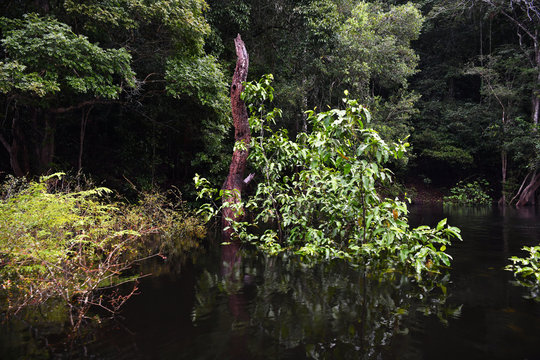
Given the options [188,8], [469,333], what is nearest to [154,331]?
[469,333]

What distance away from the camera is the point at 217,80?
9727 mm

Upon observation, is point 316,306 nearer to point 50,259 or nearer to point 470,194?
point 50,259

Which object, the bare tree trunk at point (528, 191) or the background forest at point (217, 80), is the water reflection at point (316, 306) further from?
the bare tree trunk at point (528, 191)

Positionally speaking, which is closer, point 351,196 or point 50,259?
point 50,259

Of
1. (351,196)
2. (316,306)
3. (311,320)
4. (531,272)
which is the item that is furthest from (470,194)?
(311,320)

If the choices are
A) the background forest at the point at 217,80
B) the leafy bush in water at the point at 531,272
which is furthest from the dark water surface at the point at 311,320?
the background forest at the point at 217,80

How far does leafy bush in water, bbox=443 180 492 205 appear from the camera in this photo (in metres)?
22.0

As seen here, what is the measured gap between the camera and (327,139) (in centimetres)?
459

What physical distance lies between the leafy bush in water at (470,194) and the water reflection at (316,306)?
2072 cm

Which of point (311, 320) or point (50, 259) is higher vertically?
point (50, 259)

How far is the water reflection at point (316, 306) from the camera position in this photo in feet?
8.75

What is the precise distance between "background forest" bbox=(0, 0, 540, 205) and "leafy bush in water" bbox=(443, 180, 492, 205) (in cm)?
126

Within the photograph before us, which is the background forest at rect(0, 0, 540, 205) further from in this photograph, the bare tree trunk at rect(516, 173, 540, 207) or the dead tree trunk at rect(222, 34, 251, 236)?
the dead tree trunk at rect(222, 34, 251, 236)

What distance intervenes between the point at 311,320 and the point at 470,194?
24.0 m
